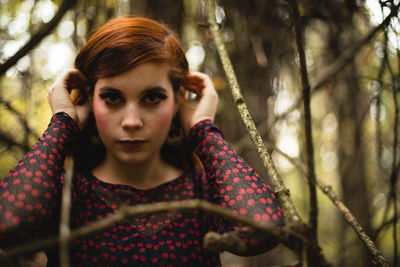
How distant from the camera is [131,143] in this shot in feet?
4.06

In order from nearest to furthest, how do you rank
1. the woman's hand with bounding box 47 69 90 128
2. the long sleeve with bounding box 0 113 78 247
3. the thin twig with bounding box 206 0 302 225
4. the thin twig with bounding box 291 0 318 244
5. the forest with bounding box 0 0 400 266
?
the thin twig with bounding box 291 0 318 244, the thin twig with bounding box 206 0 302 225, the long sleeve with bounding box 0 113 78 247, the woman's hand with bounding box 47 69 90 128, the forest with bounding box 0 0 400 266

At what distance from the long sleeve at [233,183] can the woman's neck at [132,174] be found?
259 millimetres

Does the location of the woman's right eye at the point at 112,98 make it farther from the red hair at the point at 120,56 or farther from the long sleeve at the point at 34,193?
the long sleeve at the point at 34,193

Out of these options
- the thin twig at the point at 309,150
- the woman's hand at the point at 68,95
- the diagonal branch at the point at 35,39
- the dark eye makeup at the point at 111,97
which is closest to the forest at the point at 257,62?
the diagonal branch at the point at 35,39

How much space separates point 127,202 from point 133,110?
16.9 inches

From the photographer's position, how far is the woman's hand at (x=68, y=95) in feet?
4.27

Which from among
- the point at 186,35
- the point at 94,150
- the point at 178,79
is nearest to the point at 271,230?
the point at 178,79

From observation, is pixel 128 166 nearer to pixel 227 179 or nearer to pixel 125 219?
pixel 227 179

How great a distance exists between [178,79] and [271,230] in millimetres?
996

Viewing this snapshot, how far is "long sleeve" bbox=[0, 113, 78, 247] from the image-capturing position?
0.92m

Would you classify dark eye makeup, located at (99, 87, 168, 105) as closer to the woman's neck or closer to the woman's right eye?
the woman's right eye

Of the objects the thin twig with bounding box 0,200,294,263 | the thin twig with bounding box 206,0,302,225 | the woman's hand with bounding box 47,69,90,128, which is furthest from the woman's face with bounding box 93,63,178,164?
the thin twig with bounding box 0,200,294,263

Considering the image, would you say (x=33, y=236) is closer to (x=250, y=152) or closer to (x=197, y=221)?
(x=197, y=221)

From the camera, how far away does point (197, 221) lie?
133 centimetres
